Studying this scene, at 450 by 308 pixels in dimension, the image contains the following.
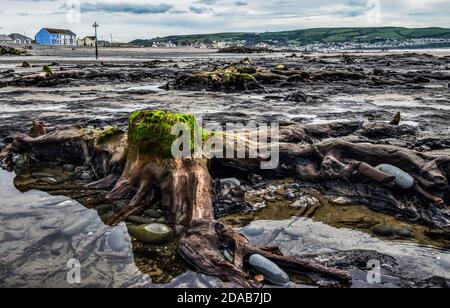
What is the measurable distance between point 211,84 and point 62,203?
55.5 ft

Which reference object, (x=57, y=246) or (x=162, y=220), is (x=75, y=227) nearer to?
(x=57, y=246)

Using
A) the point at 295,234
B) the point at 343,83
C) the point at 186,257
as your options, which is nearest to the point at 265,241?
the point at 295,234

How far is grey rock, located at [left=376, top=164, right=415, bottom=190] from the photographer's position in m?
5.70

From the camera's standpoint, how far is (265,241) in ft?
15.5

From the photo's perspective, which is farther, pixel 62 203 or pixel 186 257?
pixel 62 203

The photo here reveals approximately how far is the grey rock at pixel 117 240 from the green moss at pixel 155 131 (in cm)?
144

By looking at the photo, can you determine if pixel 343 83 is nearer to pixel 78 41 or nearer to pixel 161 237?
pixel 161 237

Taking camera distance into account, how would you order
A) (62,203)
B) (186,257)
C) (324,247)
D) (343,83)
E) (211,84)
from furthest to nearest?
(343,83) < (211,84) < (62,203) < (324,247) < (186,257)

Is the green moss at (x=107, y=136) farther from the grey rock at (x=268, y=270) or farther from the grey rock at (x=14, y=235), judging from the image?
the grey rock at (x=268, y=270)

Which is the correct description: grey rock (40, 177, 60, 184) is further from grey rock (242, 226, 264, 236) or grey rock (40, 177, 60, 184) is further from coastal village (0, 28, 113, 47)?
coastal village (0, 28, 113, 47)

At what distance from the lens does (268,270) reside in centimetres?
383

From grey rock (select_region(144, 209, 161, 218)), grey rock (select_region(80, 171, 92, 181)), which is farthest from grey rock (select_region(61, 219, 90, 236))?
grey rock (select_region(80, 171, 92, 181))

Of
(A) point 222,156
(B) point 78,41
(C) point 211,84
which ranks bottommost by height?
(A) point 222,156
